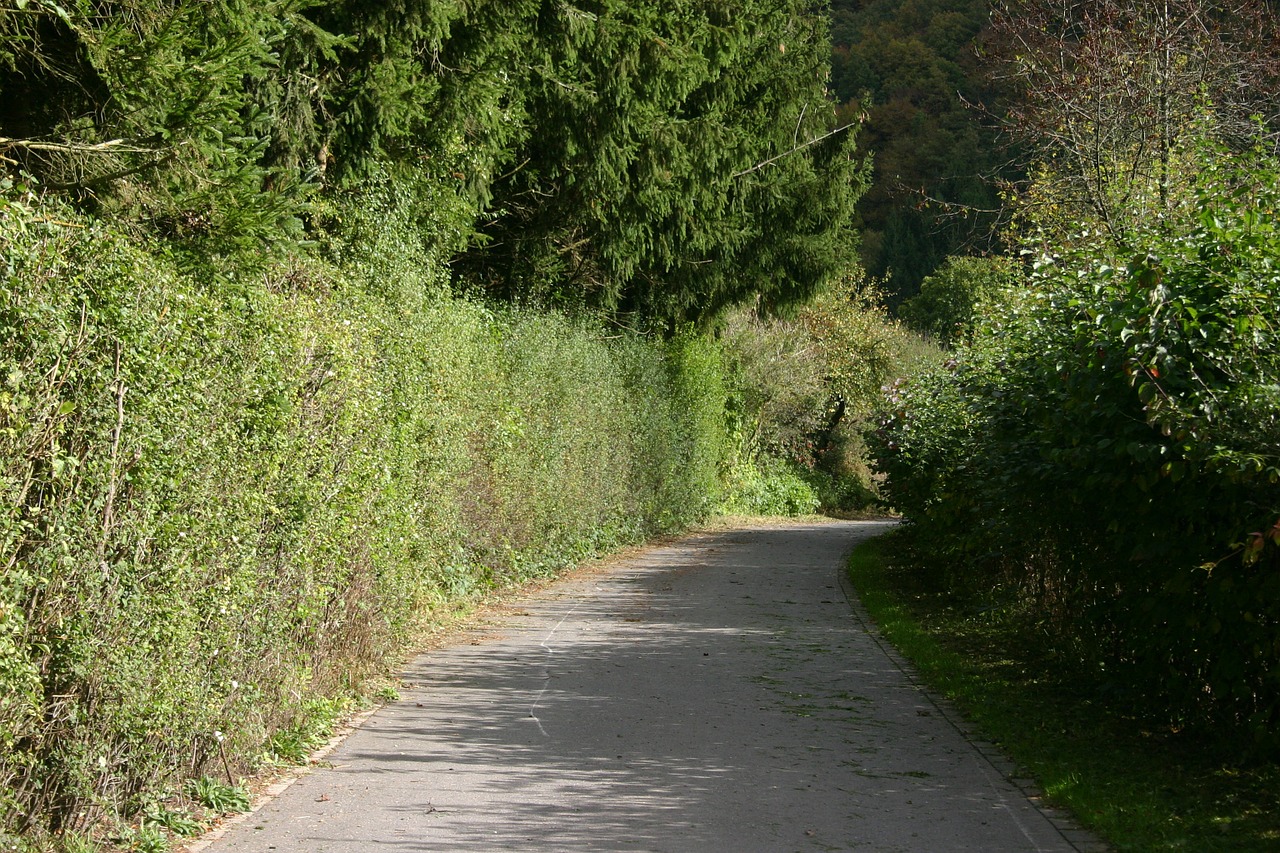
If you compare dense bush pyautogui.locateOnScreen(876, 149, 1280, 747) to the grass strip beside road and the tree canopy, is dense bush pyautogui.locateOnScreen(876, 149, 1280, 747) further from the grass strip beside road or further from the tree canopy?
the tree canopy

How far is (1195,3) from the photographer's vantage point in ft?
51.6

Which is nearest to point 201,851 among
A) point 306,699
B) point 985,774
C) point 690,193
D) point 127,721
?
point 127,721

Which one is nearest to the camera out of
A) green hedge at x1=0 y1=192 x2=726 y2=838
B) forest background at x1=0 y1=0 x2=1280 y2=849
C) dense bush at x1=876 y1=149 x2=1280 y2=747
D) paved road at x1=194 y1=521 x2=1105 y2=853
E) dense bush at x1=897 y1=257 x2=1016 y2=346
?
green hedge at x1=0 y1=192 x2=726 y2=838

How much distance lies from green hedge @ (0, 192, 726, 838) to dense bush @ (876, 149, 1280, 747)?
4726mm

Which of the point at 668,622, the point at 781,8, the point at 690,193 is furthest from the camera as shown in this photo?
the point at 781,8

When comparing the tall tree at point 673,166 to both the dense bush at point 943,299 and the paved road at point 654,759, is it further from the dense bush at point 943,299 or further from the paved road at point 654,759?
the dense bush at point 943,299

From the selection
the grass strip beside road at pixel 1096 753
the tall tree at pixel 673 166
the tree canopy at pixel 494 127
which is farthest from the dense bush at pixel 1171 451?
the tall tree at pixel 673 166

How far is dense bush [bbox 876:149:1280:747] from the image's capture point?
21.1ft

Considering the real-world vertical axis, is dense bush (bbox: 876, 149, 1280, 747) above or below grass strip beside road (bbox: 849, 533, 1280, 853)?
above

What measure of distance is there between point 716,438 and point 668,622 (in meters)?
18.9

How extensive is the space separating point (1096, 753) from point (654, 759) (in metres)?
2.76

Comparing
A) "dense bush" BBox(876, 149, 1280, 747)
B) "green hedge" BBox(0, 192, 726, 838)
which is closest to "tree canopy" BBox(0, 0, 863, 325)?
"green hedge" BBox(0, 192, 726, 838)

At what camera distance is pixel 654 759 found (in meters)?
7.53

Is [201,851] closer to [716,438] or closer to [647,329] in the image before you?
[647,329]
